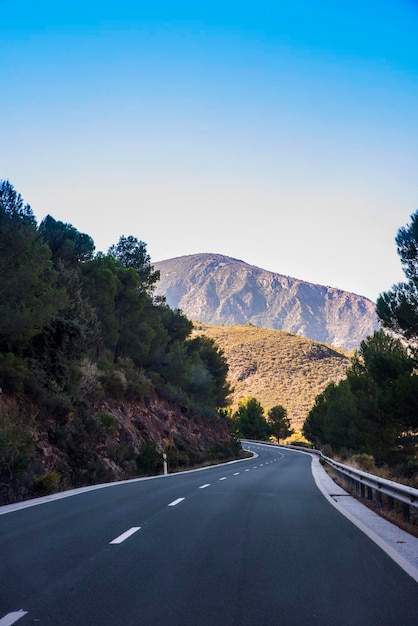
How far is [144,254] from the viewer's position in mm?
51031

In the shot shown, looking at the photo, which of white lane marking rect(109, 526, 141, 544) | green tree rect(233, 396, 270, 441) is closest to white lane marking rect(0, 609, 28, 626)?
white lane marking rect(109, 526, 141, 544)

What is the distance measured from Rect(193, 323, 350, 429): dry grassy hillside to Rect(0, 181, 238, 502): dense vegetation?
7738cm

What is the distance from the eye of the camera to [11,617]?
17.4ft

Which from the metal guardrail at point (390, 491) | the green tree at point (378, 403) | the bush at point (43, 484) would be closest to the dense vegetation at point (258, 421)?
the green tree at point (378, 403)

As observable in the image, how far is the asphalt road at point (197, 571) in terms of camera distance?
5.32 m

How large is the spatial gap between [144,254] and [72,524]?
40795 millimetres

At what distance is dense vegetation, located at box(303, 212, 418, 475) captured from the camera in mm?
27500

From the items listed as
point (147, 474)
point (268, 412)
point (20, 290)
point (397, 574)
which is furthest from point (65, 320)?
point (268, 412)

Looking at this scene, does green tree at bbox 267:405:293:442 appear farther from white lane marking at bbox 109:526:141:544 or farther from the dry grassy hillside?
white lane marking at bbox 109:526:141:544

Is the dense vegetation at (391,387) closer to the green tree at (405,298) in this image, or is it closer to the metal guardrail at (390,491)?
the green tree at (405,298)

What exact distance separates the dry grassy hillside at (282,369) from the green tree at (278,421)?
14.5 feet

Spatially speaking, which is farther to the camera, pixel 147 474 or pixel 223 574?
pixel 147 474

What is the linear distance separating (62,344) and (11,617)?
2202 cm

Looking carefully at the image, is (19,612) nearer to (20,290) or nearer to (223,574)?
(223,574)
